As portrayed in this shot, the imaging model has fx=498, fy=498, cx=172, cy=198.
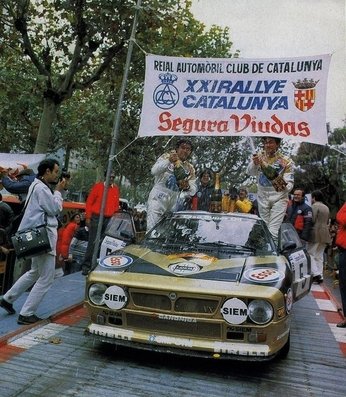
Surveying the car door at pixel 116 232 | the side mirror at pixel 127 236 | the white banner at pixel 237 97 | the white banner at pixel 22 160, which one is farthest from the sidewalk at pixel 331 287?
the white banner at pixel 22 160

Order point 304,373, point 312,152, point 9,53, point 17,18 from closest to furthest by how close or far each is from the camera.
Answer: point 304,373, point 17,18, point 9,53, point 312,152

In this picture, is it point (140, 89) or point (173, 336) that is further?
point (140, 89)

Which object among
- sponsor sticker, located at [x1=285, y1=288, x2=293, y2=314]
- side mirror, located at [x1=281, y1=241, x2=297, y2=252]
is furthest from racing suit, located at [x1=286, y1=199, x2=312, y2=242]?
sponsor sticker, located at [x1=285, y1=288, x2=293, y2=314]

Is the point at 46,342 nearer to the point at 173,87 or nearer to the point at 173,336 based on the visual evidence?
the point at 173,336

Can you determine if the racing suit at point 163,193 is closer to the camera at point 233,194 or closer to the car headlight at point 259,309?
the car headlight at point 259,309

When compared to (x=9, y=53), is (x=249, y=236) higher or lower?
lower

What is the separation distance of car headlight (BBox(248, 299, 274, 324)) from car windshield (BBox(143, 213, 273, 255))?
98 cm

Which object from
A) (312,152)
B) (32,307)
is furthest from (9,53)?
(312,152)

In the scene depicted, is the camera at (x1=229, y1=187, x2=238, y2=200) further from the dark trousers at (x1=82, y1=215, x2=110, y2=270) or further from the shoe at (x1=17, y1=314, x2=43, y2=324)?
the shoe at (x1=17, y1=314, x2=43, y2=324)

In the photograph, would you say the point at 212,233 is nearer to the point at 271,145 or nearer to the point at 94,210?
the point at 271,145

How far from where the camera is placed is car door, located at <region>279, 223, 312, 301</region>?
5.31m

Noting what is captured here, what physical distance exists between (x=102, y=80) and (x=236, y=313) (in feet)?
30.6

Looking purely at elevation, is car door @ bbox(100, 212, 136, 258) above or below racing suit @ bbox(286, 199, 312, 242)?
below

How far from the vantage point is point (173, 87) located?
702 cm
